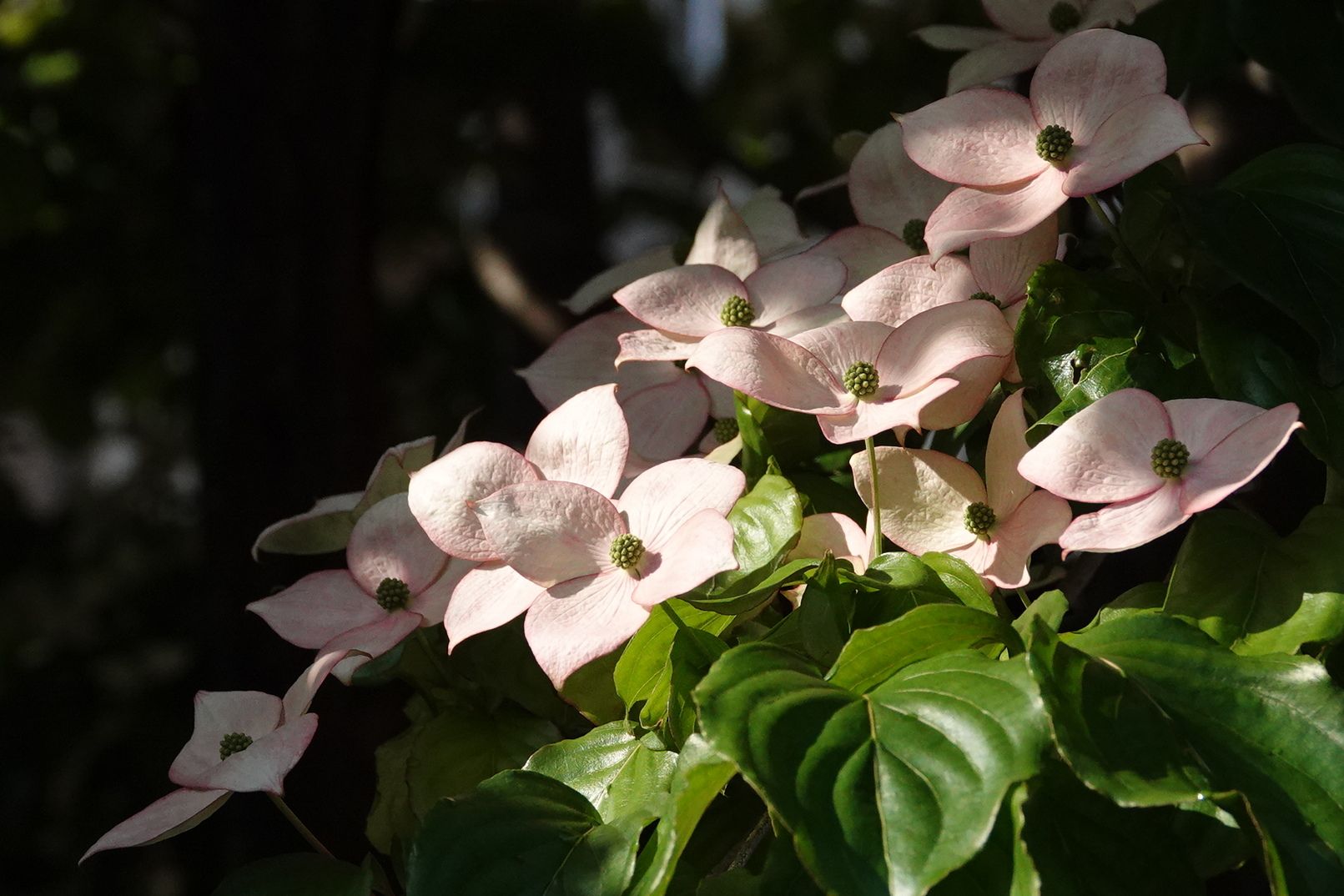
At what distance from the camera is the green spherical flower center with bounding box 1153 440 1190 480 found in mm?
469

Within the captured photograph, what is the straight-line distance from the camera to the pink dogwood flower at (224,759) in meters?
0.49

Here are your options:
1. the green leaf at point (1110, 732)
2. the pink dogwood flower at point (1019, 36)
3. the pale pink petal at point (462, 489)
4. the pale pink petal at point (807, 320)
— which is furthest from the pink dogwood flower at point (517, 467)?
the pink dogwood flower at point (1019, 36)

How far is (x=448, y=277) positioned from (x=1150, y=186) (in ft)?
6.45

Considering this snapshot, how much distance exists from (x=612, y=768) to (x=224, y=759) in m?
0.16

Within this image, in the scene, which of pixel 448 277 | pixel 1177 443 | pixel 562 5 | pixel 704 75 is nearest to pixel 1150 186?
pixel 1177 443

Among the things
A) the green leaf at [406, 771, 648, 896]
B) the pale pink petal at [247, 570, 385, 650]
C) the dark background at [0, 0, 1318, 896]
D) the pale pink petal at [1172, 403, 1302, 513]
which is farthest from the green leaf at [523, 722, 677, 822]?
the dark background at [0, 0, 1318, 896]

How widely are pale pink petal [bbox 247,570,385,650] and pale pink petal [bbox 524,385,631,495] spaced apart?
0.37 feet

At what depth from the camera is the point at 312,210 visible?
138cm

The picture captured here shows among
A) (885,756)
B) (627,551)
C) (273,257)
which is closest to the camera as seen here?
(885,756)

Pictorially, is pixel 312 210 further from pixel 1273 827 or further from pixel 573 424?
pixel 1273 827

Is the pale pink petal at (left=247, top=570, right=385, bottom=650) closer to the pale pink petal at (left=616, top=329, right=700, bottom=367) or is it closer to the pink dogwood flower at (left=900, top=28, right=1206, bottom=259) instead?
the pale pink petal at (left=616, top=329, right=700, bottom=367)

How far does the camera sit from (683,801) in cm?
41

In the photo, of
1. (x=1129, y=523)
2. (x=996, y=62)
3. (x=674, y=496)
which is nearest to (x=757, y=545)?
(x=674, y=496)

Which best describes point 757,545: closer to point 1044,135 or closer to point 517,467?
point 517,467
